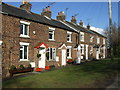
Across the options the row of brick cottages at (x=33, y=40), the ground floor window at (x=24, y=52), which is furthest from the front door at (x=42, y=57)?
the ground floor window at (x=24, y=52)

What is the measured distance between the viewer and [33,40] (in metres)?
15.5

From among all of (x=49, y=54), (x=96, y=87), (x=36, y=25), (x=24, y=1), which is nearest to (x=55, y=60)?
(x=49, y=54)

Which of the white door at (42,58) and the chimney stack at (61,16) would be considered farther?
the chimney stack at (61,16)

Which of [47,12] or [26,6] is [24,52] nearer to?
[26,6]

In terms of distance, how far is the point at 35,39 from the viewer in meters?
15.8

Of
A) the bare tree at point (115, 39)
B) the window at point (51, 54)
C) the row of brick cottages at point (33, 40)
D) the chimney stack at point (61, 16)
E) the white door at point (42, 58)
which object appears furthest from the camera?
the bare tree at point (115, 39)

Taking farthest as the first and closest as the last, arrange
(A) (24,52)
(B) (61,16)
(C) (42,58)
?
(B) (61,16) → (C) (42,58) → (A) (24,52)

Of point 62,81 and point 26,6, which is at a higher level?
point 26,6

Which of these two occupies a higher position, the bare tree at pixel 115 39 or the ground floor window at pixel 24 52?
the bare tree at pixel 115 39

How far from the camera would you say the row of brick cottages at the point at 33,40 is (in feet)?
42.6

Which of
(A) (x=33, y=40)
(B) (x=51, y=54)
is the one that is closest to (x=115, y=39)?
(B) (x=51, y=54)

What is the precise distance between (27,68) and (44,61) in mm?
3163

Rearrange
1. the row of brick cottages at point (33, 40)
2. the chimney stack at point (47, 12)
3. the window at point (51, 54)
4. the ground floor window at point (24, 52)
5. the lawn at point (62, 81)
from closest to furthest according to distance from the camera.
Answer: the lawn at point (62, 81)
the row of brick cottages at point (33, 40)
the ground floor window at point (24, 52)
the window at point (51, 54)
the chimney stack at point (47, 12)

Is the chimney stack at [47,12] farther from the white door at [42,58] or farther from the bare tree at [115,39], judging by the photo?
the bare tree at [115,39]
